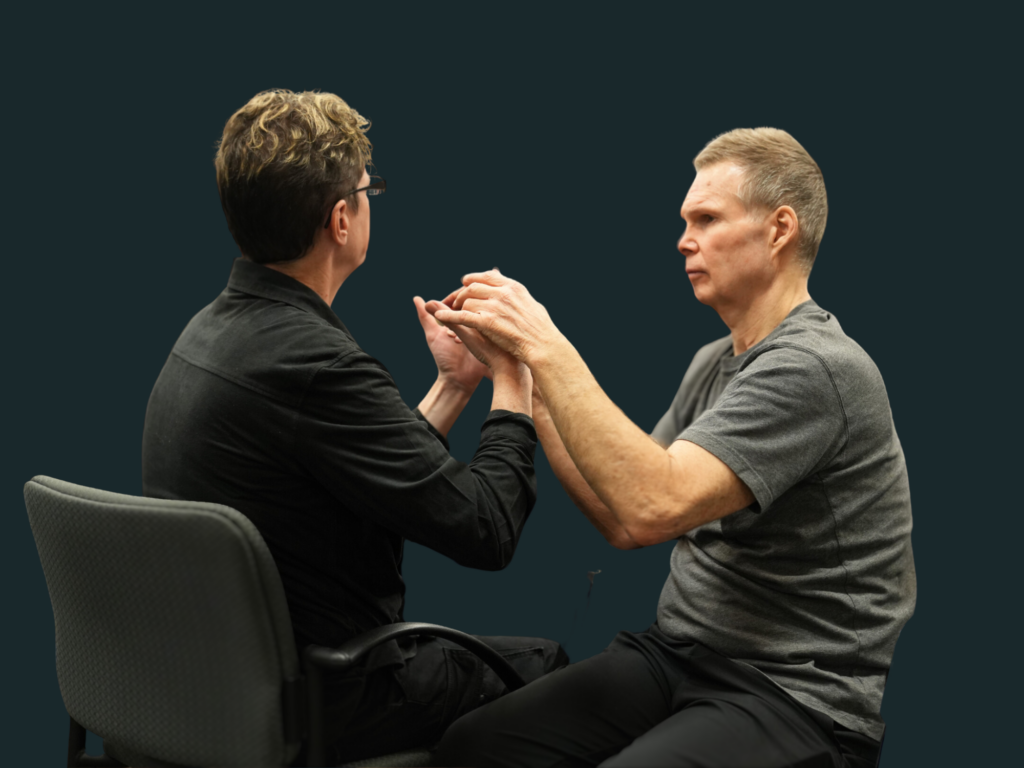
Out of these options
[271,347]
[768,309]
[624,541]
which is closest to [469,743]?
[624,541]

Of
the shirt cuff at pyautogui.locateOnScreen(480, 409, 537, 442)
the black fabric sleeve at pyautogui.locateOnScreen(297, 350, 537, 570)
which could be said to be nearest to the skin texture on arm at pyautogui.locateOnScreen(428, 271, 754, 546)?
the shirt cuff at pyautogui.locateOnScreen(480, 409, 537, 442)

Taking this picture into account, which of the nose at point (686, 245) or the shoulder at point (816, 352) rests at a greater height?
the nose at point (686, 245)

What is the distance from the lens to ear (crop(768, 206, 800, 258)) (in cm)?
253

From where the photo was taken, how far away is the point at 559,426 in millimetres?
2225

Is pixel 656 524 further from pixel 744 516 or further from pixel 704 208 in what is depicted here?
pixel 704 208

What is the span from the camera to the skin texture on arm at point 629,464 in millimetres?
2102

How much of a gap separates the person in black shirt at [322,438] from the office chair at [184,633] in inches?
7.2

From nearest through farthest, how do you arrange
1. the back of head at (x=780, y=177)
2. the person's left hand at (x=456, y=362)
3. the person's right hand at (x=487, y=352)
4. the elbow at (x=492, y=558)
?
the elbow at (x=492, y=558)
the person's right hand at (x=487, y=352)
the back of head at (x=780, y=177)
the person's left hand at (x=456, y=362)

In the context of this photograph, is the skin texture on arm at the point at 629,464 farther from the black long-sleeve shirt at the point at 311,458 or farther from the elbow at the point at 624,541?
the elbow at the point at 624,541

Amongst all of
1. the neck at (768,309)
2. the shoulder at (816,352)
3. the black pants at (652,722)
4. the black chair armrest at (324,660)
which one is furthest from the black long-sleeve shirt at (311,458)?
the neck at (768,309)

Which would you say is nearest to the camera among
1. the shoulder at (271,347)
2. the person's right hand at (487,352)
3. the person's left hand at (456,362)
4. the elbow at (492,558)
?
the shoulder at (271,347)

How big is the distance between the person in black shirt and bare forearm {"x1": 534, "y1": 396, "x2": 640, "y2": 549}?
0.20 m

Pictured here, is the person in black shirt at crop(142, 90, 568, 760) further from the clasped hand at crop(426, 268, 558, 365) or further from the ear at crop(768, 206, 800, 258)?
the ear at crop(768, 206, 800, 258)

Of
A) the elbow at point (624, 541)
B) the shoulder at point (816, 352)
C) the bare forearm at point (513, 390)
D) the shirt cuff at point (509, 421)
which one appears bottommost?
the elbow at point (624, 541)
